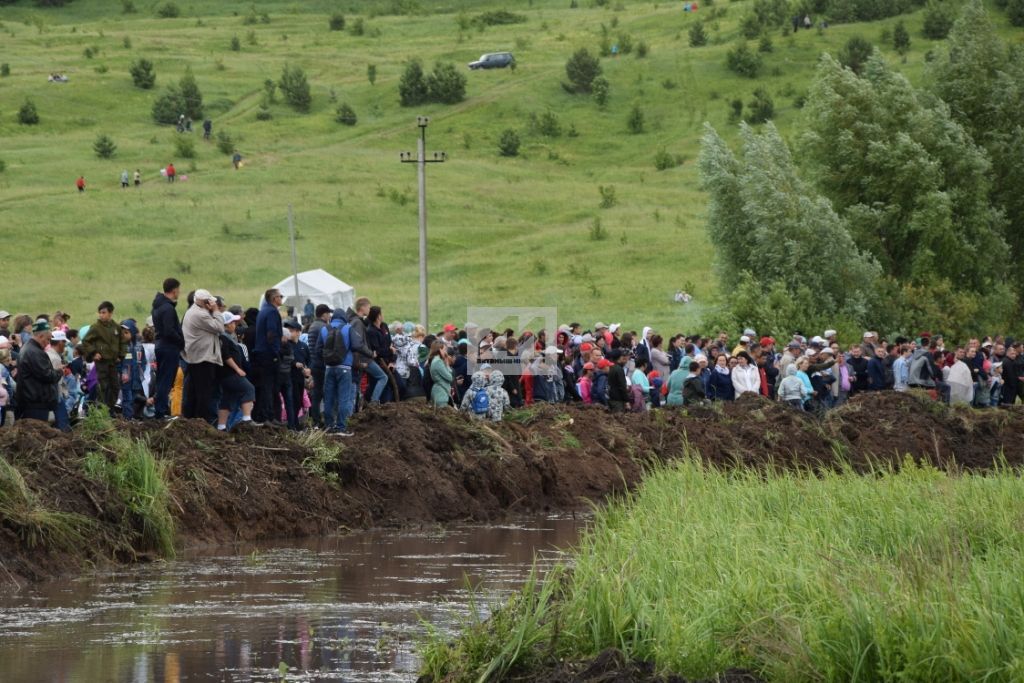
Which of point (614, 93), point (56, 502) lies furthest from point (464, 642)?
point (614, 93)

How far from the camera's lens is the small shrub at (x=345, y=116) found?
110938mm

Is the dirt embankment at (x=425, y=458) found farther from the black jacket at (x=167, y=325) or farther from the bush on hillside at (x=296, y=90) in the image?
the bush on hillside at (x=296, y=90)

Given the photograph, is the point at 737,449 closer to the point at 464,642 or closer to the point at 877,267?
the point at 464,642

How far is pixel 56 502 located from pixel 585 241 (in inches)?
2533

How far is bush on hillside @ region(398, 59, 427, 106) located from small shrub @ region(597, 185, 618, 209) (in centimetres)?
2817

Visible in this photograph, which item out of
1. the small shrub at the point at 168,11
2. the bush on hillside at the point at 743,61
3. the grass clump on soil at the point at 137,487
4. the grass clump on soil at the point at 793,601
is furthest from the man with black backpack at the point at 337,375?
the small shrub at the point at 168,11

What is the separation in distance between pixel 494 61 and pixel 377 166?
35.3m

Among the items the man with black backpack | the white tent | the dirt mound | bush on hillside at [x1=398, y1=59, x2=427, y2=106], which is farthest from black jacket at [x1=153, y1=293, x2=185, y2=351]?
bush on hillside at [x1=398, y1=59, x2=427, y2=106]

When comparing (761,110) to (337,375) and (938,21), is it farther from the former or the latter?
(337,375)

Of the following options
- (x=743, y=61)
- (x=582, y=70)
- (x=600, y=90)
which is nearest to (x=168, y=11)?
(x=582, y=70)

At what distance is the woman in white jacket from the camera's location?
2959cm

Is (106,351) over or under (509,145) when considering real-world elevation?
under

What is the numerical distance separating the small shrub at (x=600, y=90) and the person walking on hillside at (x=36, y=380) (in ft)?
330

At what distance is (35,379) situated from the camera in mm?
18078
